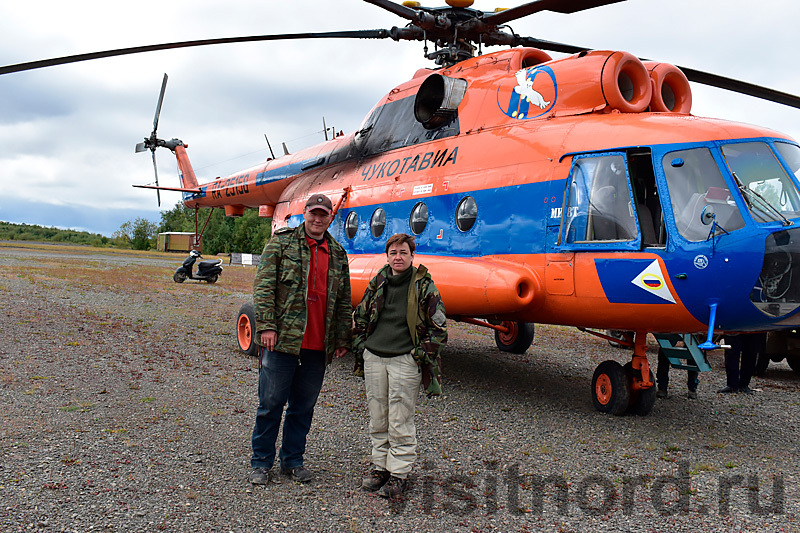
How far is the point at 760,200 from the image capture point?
16.4 feet

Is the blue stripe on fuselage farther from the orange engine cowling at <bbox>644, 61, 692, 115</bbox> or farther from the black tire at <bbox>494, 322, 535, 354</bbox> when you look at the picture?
the black tire at <bbox>494, 322, 535, 354</bbox>

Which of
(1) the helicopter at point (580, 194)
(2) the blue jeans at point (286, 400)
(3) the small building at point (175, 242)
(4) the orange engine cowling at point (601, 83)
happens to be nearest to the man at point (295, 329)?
(2) the blue jeans at point (286, 400)

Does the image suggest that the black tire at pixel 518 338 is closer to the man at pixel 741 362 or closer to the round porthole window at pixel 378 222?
the man at pixel 741 362

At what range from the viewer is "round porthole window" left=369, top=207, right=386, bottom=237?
806 cm

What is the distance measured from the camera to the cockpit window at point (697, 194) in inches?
197

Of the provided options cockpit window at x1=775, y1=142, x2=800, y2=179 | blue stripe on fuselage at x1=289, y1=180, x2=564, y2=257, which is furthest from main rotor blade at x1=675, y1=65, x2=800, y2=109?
blue stripe on fuselage at x1=289, y1=180, x2=564, y2=257

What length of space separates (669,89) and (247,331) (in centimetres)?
660

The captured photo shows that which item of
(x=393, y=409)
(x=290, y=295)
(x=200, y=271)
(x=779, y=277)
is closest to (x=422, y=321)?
(x=393, y=409)

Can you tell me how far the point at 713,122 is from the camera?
5523 mm

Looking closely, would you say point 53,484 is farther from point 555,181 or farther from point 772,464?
point 772,464

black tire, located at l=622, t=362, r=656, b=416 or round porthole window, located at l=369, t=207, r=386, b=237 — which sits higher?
round porthole window, located at l=369, t=207, r=386, b=237

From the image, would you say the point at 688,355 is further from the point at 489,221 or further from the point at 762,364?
the point at 762,364

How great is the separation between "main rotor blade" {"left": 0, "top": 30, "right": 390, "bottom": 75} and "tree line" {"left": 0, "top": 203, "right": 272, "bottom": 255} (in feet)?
155

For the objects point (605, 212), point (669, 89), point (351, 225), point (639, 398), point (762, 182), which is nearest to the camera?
point (762, 182)
